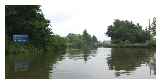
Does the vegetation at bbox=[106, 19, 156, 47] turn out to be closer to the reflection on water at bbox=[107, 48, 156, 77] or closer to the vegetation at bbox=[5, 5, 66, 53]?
the reflection on water at bbox=[107, 48, 156, 77]

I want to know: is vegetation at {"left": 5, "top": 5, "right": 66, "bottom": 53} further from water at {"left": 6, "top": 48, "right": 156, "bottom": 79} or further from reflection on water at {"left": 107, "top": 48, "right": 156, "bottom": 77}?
reflection on water at {"left": 107, "top": 48, "right": 156, "bottom": 77}

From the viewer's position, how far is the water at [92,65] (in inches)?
119

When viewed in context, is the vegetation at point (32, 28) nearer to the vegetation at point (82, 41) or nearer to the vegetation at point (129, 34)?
the vegetation at point (82, 41)

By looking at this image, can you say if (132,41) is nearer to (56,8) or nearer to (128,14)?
(128,14)

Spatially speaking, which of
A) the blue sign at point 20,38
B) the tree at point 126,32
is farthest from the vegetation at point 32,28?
the tree at point 126,32

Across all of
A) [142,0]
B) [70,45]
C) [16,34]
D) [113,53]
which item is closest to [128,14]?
[142,0]

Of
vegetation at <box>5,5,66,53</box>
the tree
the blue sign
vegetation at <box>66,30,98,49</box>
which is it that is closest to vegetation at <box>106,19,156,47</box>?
the tree

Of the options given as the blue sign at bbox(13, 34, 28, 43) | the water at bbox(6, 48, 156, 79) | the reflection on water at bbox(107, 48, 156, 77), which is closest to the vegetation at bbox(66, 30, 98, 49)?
the water at bbox(6, 48, 156, 79)

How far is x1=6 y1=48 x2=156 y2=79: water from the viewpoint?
3.02m

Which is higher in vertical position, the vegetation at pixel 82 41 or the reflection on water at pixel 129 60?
the vegetation at pixel 82 41

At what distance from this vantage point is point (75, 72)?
3037 mm

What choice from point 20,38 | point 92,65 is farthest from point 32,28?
point 92,65

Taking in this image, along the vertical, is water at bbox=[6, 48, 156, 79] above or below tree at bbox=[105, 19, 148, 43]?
below

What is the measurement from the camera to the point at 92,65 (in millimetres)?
3066
